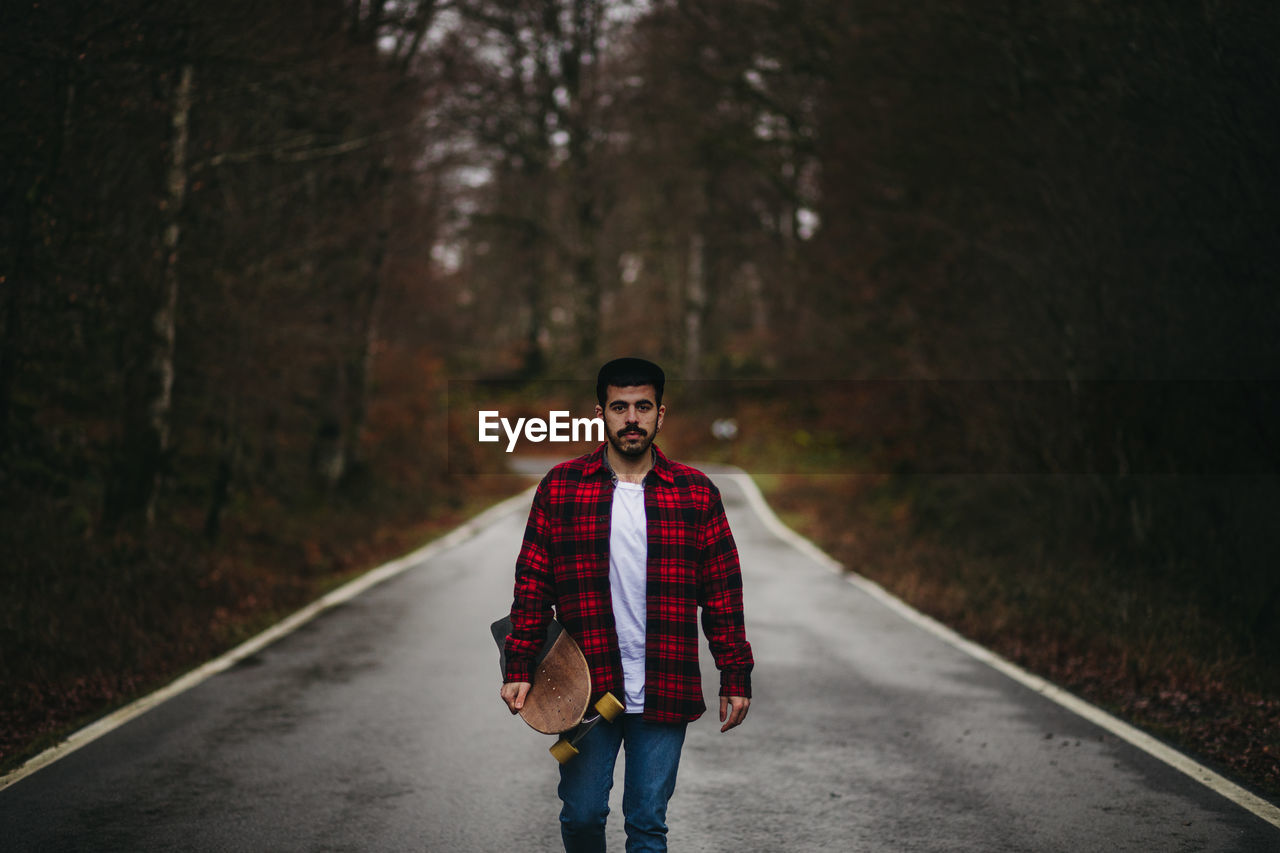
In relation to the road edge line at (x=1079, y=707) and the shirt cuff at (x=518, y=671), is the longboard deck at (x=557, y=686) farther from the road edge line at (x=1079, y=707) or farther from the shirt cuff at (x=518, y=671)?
the road edge line at (x=1079, y=707)

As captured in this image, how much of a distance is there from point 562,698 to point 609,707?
0.56 feet

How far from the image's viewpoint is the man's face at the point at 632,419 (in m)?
3.86

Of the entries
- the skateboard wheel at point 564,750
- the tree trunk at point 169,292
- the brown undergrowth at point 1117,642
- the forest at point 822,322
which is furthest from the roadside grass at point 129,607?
the brown undergrowth at point 1117,642

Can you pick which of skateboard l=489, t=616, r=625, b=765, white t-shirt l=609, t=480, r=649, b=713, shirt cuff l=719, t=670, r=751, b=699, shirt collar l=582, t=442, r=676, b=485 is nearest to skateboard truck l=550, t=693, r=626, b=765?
skateboard l=489, t=616, r=625, b=765

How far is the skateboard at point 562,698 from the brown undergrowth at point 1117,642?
372 centimetres

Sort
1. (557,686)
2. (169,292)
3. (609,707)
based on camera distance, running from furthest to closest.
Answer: (169,292) → (557,686) → (609,707)

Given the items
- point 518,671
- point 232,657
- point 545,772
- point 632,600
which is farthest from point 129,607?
point 632,600

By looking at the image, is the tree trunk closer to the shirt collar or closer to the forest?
the forest

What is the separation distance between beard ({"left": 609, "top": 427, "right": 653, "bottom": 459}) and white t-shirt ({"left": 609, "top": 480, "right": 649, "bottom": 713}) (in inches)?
7.3

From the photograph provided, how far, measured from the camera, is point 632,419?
12.7ft

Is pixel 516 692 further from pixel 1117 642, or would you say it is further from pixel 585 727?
pixel 1117 642

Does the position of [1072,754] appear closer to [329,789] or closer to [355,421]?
[329,789]

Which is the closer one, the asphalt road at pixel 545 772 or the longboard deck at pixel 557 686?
the longboard deck at pixel 557 686

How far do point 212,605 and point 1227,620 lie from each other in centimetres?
874
